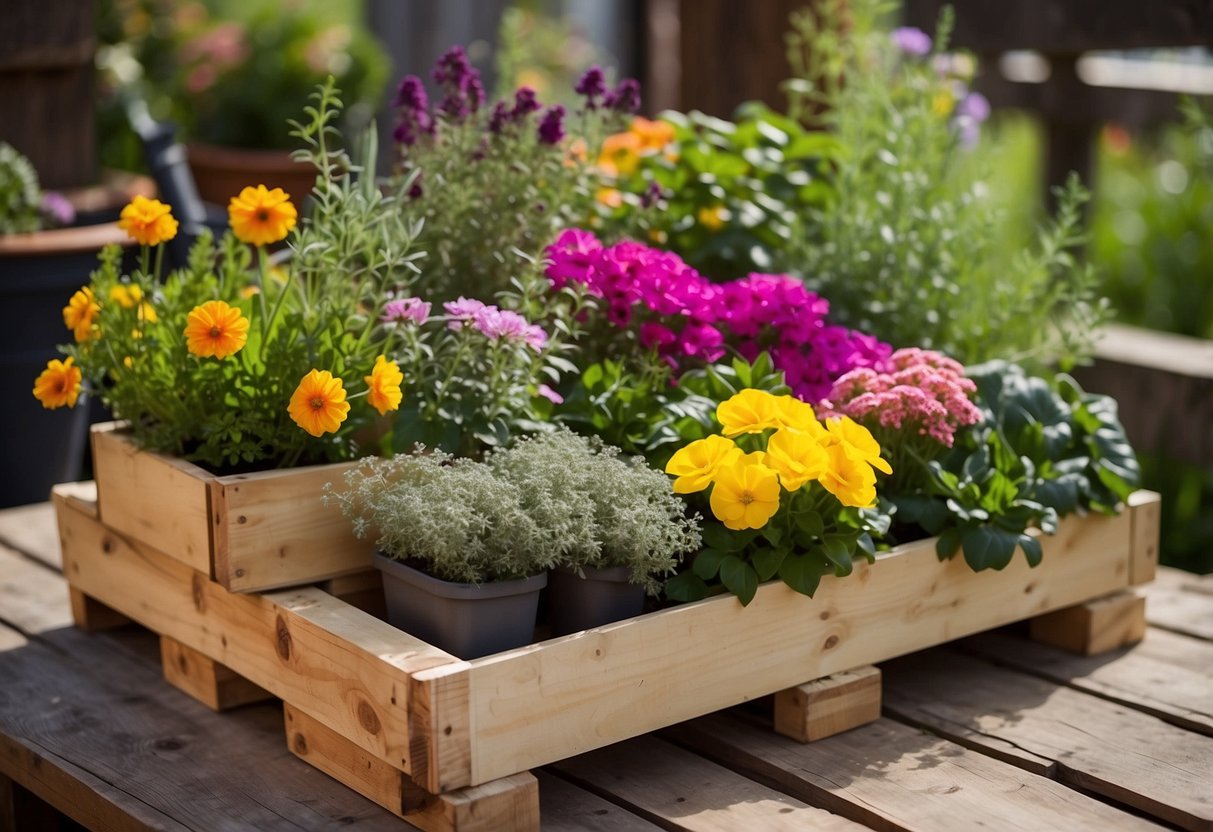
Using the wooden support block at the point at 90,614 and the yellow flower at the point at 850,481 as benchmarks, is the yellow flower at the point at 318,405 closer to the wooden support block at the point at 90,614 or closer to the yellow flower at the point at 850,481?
the yellow flower at the point at 850,481

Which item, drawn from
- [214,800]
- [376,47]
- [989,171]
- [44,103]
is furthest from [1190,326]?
[214,800]

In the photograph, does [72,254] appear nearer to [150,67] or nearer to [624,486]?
[624,486]

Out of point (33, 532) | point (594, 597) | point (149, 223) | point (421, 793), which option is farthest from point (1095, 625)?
point (33, 532)

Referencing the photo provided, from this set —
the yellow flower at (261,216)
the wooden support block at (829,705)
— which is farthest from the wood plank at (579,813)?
the yellow flower at (261,216)

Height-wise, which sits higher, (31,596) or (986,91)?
(986,91)

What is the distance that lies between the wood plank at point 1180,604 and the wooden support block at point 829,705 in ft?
2.50

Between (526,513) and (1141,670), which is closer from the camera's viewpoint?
(526,513)

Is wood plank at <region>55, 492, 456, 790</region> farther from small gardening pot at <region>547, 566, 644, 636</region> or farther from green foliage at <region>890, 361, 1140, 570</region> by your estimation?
green foliage at <region>890, 361, 1140, 570</region>

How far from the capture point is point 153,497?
2289 mm

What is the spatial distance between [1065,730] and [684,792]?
631 millimetres

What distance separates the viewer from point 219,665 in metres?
2.28

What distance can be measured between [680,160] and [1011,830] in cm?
164

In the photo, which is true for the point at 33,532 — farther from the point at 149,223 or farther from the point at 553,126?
the point at 553,126

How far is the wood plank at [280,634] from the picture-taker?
1873 mm
